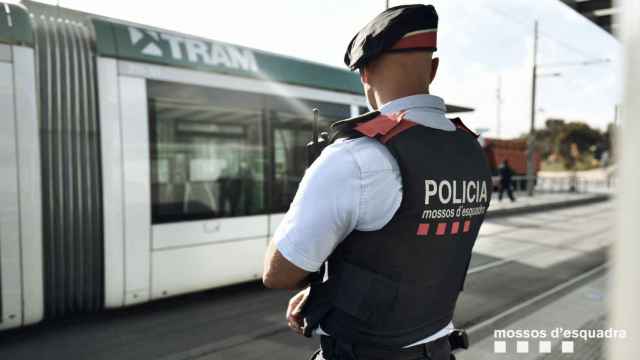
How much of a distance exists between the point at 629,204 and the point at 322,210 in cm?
71

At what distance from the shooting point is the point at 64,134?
4824mm

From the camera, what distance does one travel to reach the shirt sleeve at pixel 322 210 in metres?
1.35

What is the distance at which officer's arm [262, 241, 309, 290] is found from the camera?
1.42 m

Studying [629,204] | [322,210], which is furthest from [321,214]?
[629,204]

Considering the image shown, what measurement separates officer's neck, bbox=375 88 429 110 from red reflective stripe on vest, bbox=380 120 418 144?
0.09 meters

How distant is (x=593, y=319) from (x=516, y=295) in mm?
1232

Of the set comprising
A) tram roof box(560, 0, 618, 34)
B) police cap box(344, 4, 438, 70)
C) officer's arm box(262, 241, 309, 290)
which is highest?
tram roof box(560, 0, 618, 34)

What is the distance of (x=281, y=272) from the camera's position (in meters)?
1.44

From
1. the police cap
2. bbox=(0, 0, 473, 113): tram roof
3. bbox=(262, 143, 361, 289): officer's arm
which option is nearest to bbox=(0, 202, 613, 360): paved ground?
bbox=(0, 0, 473, 113): tram roof

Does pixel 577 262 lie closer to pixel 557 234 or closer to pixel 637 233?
pixel 557 234

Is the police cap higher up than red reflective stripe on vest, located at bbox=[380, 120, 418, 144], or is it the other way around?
the police cap

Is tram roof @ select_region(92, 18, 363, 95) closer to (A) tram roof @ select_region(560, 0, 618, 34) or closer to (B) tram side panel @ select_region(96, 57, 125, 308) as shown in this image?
(B) tram side panel @ select_region(96, 57, 125, 308)

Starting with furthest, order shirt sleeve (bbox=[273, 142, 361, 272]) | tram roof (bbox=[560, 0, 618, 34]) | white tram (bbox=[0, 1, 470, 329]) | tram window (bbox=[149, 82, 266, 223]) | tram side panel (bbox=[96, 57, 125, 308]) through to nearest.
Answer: tram window (bbox=[149, 82, 266, 223]) < tram side panel (bbox=[96, 57, 125, 308]) < white tram (bbox=[0, 1, 470, 329]) < tram roof (bbox=[560, 0, 618, 34]) < shirt sleeve (bbox=[273, 142, 361, 272])

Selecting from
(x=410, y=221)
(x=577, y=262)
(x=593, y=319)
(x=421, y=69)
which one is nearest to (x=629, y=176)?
(x=410, y=221)
